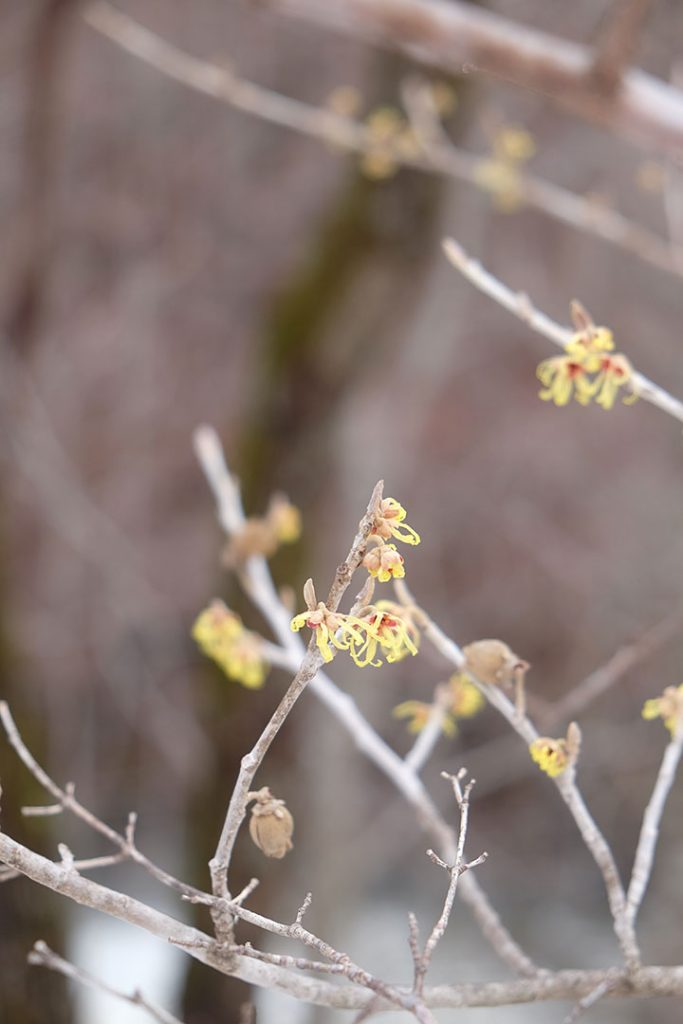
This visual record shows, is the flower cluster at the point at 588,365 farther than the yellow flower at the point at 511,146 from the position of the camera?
No

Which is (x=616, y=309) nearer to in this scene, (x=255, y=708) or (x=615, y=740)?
(x=615, y=740)

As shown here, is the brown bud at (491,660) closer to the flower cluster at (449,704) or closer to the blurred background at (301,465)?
the flower cluster at (449,704)

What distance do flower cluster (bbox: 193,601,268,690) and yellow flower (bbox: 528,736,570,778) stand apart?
0.18m

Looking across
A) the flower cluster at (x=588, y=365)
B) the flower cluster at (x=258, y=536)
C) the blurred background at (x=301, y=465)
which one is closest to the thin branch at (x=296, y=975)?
the flower cluster at (x=588, y=365)

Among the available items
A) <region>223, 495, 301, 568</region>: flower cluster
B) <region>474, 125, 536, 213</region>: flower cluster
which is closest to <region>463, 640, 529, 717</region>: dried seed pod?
<region>223, 495, 301, 568</region>: flower cluster

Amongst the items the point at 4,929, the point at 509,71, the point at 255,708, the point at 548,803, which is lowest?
the point at 4,929

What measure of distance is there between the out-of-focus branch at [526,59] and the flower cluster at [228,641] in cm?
46

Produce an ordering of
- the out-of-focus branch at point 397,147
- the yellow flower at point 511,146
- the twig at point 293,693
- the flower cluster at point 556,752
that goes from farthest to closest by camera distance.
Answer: the yellow flower at point 511,146 < the out-of-focus branch at point 397,147 < the flower cluster at point 556,752 < the twig at point 293,693

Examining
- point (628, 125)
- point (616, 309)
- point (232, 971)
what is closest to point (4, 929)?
point (232, 971)

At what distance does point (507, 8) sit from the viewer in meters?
1.83

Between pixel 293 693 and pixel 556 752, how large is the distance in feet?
0.56

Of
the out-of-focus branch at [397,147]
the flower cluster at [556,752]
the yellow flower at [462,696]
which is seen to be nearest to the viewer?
the flower cluster at [556,752]

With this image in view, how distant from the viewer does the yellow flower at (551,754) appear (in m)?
0.42

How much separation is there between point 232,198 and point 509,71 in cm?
215
